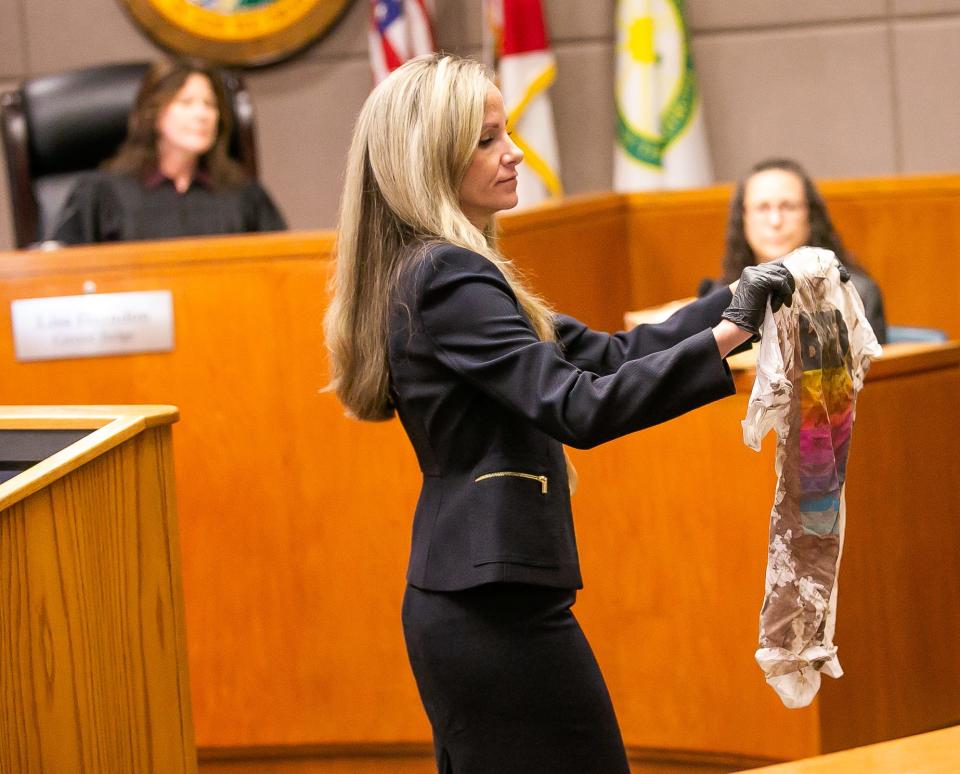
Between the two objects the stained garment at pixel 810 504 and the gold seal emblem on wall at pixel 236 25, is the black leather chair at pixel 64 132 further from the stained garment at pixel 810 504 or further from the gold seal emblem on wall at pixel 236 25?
the stained garment at pixel 810 504

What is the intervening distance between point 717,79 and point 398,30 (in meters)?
1.19

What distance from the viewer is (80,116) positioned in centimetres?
414

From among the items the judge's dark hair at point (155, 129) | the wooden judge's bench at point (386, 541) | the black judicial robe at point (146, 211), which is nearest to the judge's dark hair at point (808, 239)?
the wooden judge's bench at point (386, 541)

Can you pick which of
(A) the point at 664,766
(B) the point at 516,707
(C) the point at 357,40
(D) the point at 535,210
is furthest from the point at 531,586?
(C) the point at 357,40

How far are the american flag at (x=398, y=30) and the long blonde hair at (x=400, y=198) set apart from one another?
3623mm

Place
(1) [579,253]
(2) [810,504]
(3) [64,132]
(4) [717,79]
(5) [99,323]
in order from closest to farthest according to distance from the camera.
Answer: (2) [810,504] < (5) [99,323] < (1) [579,253] < (3) [64,132] < (4) [717,79]

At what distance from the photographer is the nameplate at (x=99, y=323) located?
310cm

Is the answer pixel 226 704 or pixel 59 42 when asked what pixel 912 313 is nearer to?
pixel 226 704

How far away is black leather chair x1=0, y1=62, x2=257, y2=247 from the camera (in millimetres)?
4109

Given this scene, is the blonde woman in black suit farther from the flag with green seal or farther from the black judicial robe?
the flag with green seal

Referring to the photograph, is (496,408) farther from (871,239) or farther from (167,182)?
(871,239)

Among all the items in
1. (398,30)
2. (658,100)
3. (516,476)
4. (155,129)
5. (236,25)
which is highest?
(236,25)

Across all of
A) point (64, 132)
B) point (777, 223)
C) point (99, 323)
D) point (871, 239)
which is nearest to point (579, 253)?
point (777, 223)

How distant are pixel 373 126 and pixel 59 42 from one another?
4.43 metres
